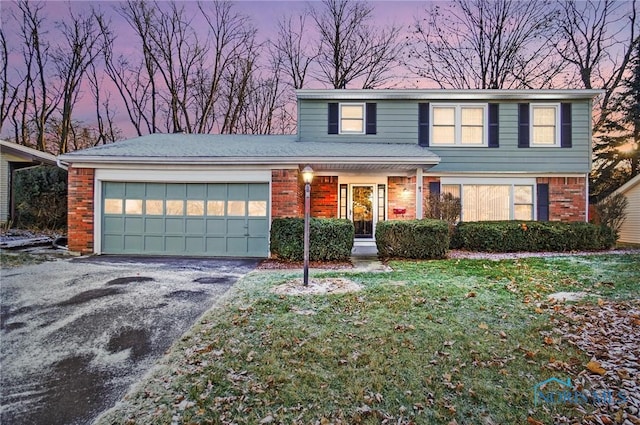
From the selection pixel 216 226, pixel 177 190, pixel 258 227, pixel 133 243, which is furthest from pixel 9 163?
pixel 258 227

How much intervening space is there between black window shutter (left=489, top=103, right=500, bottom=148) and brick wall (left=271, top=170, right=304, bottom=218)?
7379 mm

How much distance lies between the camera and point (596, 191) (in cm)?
1945

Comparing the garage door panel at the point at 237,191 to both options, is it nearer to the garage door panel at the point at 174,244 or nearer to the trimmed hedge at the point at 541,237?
the garage door panel at the point at 174,244

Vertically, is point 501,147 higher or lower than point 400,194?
higher

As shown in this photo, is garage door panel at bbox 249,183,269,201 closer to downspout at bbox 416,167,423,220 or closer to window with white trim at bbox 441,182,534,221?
downspout at bbox 416,167,423,220

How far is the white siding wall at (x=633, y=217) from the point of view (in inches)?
515

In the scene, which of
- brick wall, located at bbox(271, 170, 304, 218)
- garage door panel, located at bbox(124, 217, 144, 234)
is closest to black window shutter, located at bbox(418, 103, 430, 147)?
brick wall, located at bbox(271, 170, 304, 218)

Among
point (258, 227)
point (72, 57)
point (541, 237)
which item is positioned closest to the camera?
point (258, 227)

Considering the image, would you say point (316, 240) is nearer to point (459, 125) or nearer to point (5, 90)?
point (459, 125)

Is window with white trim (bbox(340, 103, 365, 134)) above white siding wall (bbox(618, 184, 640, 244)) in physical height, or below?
above

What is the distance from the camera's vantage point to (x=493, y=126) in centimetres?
1204

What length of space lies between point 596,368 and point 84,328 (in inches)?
232

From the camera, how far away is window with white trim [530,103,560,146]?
12.0m

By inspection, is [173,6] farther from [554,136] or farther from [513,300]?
[513,300]
